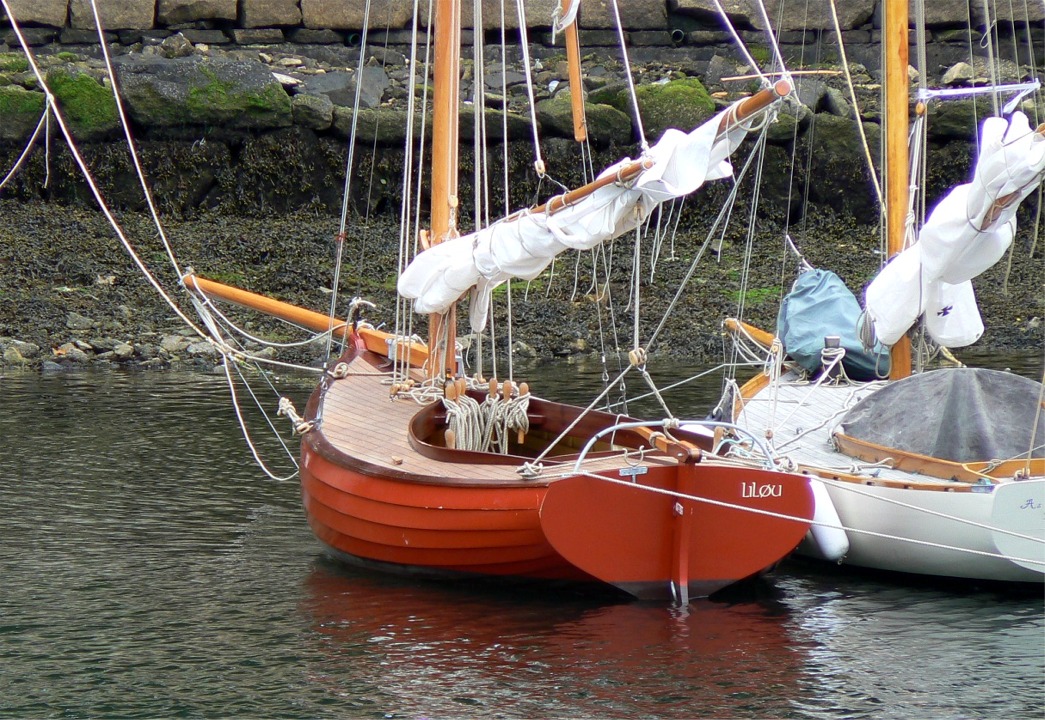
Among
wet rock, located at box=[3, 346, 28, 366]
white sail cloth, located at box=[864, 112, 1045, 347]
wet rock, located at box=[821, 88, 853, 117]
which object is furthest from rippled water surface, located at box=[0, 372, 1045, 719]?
wet rock, located at box=[821, 88, 853, 117]

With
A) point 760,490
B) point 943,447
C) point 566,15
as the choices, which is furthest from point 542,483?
point 566,15

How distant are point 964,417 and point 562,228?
3421 mm

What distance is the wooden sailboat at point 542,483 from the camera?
10000 millimetres

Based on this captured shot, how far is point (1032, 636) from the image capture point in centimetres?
995

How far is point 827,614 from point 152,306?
16.1 metres

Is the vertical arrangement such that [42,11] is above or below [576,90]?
above

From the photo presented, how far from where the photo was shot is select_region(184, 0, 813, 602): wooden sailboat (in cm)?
1000

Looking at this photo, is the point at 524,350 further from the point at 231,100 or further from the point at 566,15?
the point at 231,100

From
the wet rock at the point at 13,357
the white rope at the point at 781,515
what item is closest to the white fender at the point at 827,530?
the white rope at the point at 781,515

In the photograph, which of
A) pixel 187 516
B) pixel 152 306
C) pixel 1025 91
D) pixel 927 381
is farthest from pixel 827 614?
pixel 152 306

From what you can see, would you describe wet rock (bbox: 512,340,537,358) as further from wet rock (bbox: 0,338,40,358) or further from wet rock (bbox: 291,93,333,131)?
wet rock (bbox: 291,93,333,131)

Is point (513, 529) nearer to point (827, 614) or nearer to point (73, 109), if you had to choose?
point (827, 614)

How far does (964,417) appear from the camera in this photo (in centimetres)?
1132

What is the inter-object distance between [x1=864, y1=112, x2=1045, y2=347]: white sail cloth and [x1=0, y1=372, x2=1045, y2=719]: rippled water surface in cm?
266
